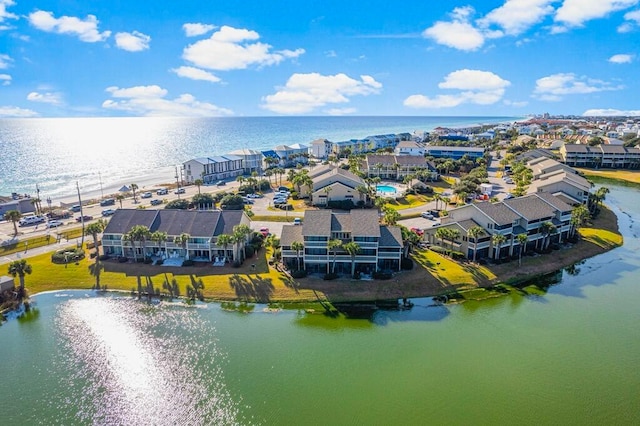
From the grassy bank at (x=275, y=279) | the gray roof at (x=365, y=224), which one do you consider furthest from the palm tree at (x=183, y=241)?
the gray roof at (x=365, y=224)

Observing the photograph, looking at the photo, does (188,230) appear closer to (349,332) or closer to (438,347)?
(349,332)

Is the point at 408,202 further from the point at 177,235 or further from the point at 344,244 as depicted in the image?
the point at 177,235

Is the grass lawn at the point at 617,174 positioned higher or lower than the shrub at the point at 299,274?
higher

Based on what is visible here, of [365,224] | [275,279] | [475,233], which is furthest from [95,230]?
[475,233]

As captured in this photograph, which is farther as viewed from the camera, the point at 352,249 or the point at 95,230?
the point at 95,230

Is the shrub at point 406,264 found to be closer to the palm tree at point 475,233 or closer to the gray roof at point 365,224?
the gray roof at point 365,224
